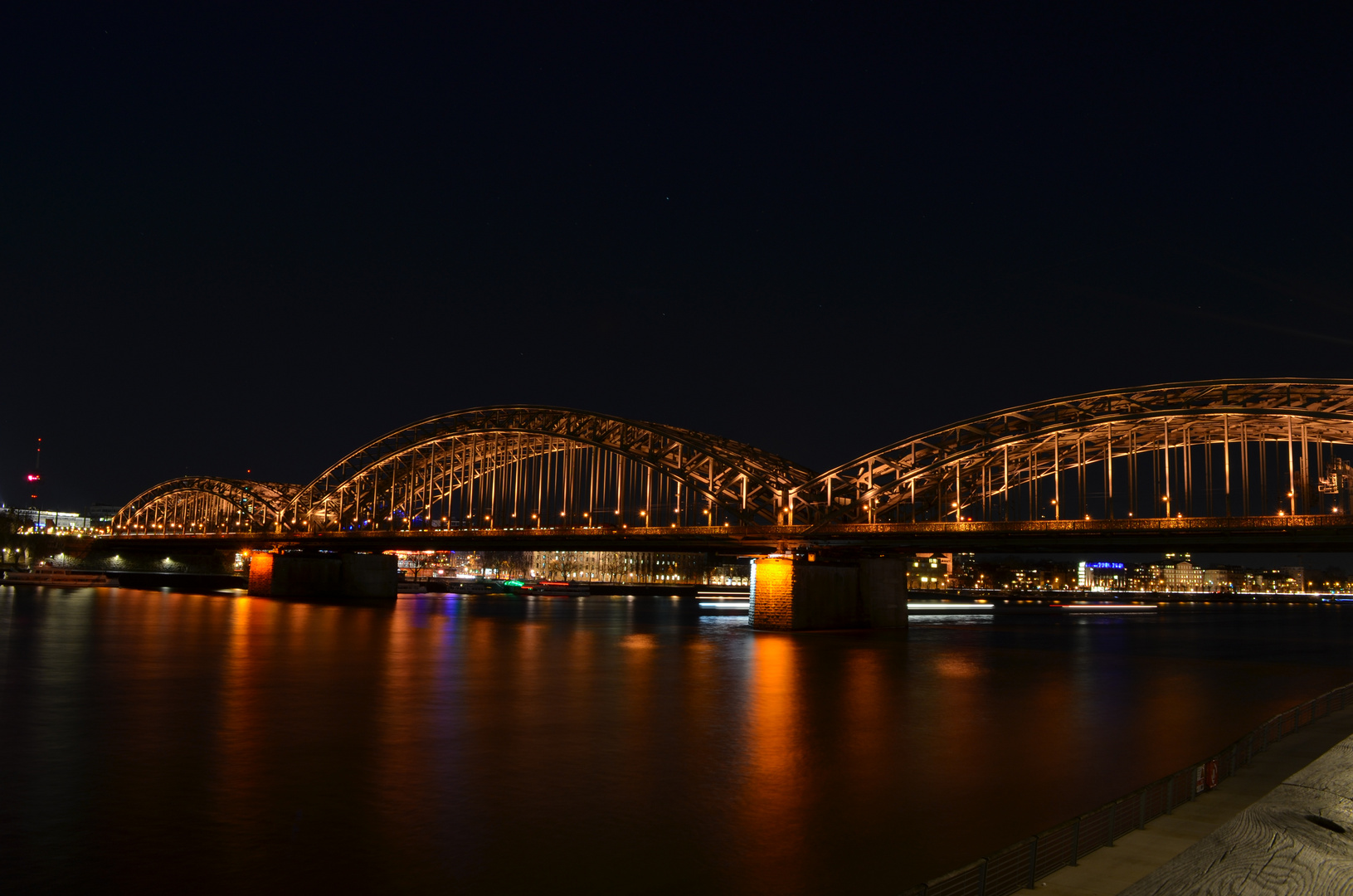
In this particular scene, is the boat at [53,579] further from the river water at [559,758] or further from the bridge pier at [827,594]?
the bridge pier at [827,594]

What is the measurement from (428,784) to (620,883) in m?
6.39

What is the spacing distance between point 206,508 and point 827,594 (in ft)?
349

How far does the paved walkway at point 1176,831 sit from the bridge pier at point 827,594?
43.3 metres

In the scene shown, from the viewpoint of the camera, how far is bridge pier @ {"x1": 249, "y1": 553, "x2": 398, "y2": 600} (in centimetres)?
10338

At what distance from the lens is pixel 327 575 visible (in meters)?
105

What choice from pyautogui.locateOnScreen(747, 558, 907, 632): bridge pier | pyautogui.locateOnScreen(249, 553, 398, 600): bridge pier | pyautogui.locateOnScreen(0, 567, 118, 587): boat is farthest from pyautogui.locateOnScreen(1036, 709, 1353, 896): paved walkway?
pyautogui.locateOnScreen(0, 567, 118, 587): boat

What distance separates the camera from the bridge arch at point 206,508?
4838 inches

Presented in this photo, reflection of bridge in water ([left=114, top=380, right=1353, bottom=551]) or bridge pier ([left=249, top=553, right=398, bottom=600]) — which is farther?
bridge pier ([left=249, top=553, right=398, bottom=600])

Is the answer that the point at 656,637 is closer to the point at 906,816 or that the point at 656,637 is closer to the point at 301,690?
the point at 301,690

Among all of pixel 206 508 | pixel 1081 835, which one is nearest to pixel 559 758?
pixel 1081 835

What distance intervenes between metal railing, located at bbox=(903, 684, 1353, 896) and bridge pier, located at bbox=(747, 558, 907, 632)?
44128mm

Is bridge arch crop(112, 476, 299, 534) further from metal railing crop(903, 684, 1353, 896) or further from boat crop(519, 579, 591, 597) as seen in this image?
metal railing crop(903, 684, 1353, 896)

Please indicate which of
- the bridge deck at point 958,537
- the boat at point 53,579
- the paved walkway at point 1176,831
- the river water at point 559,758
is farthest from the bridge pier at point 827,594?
the boat at point 53,579

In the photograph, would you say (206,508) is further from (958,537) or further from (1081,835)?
(1081,835)
